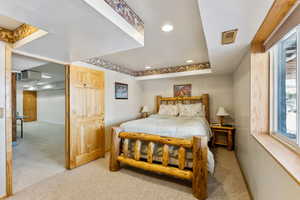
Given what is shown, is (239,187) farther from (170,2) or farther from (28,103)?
(28,103)

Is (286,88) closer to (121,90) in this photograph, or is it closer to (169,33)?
(169,33)

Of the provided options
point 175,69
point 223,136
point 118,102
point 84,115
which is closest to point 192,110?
point 223,136

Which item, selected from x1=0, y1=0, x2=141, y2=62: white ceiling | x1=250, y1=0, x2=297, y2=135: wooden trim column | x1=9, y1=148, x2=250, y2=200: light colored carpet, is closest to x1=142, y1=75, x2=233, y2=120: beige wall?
x1=9, y1=148, x2=250, y2=200: light colored carpet

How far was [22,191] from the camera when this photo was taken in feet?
6.08

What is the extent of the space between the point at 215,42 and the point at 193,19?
420 mm

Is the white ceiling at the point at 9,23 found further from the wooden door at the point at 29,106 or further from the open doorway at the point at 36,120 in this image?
the wooden door at the point at 29,106

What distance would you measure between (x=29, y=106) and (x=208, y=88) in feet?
34.8

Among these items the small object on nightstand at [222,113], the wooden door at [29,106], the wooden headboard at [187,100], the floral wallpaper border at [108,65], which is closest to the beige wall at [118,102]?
the floral wallpaper border at [108,65]

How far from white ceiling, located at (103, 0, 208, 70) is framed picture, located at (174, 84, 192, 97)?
1148 mm

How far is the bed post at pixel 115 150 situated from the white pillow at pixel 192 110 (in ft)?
7.02

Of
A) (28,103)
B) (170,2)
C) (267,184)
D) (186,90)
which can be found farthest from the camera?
(28,103)

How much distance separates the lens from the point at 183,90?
4336mm

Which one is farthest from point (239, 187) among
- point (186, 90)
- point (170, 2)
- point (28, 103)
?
point (28, 103)

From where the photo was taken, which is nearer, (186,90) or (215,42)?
(215,42)
